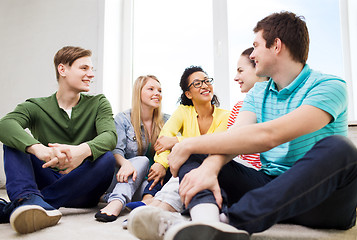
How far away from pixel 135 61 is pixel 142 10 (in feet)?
1.63

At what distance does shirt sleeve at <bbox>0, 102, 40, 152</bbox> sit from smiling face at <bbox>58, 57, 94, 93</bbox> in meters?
0.28

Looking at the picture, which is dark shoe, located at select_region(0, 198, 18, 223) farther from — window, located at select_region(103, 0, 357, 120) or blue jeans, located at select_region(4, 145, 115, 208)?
window, located at select_region(103, 0, 357, 120)

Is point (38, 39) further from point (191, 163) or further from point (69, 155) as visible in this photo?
point (191, 163)

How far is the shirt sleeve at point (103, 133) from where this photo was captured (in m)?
1.31

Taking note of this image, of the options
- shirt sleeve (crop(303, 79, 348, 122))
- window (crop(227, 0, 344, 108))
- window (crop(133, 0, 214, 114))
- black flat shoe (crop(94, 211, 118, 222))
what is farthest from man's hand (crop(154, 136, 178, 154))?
window (crop(227, 0, 344, 108))

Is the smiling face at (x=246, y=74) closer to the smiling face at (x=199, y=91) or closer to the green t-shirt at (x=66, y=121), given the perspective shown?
the smiling face at (x=199, y=91)

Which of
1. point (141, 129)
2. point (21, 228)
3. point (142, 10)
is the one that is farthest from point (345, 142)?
point (142, 10)

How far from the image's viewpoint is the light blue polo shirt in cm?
88

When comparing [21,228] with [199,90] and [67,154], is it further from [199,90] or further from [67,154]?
[199,90]

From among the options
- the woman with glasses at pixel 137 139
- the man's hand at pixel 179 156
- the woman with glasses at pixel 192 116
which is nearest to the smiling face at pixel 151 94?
the woman with glasses at pixel 137 139

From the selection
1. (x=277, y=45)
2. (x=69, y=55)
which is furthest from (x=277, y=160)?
(x=69, y=55)

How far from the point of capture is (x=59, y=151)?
→ 1208mm

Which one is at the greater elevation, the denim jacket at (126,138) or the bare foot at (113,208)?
the denim jacket at (126,138)

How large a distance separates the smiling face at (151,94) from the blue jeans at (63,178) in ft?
2.09
